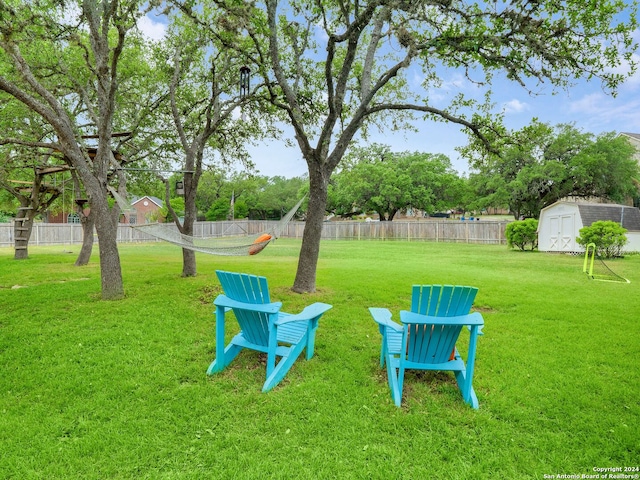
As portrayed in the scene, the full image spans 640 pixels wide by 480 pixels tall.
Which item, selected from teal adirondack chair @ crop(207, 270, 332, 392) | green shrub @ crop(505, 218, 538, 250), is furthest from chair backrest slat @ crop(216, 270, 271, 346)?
green shrub @ crop(505, 218, 538, 250)

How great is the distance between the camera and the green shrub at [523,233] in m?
14.6

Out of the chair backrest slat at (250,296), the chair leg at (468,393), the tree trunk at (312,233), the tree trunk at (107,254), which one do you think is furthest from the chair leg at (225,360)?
the tree trunk at (107,254)

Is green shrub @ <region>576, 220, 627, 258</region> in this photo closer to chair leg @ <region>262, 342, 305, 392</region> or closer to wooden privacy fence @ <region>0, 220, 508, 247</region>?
wooden privacy fence @ <region>0, 220, 508, 247</region>

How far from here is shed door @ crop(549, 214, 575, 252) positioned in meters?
13.2

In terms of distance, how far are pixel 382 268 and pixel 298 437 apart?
7.27 m

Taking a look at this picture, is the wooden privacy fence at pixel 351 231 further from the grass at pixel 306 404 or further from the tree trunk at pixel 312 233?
the grass at pixel 306 404

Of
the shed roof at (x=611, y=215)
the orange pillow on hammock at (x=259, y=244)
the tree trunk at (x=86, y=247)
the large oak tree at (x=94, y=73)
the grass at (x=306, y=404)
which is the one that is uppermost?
the large oak tree at (x=94, y=73)

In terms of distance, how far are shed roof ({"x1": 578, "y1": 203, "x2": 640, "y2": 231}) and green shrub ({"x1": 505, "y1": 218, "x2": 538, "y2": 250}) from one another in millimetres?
1865

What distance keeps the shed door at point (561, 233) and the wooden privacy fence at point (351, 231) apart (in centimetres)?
426

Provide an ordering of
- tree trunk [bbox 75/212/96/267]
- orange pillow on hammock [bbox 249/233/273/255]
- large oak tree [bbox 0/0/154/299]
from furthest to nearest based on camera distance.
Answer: tree trunk [bbox 75/212/96/267], orange pillow on hammock [bbox 249/233/273/255], large oak tree [bbox 0/0/154/299]

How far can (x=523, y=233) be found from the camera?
14.6 m

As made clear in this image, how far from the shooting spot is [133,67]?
8.87 meters

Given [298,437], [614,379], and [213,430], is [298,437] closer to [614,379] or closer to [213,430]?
[213,430]

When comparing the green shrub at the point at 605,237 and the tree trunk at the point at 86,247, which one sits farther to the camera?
the green shrub at the point at 605,237
